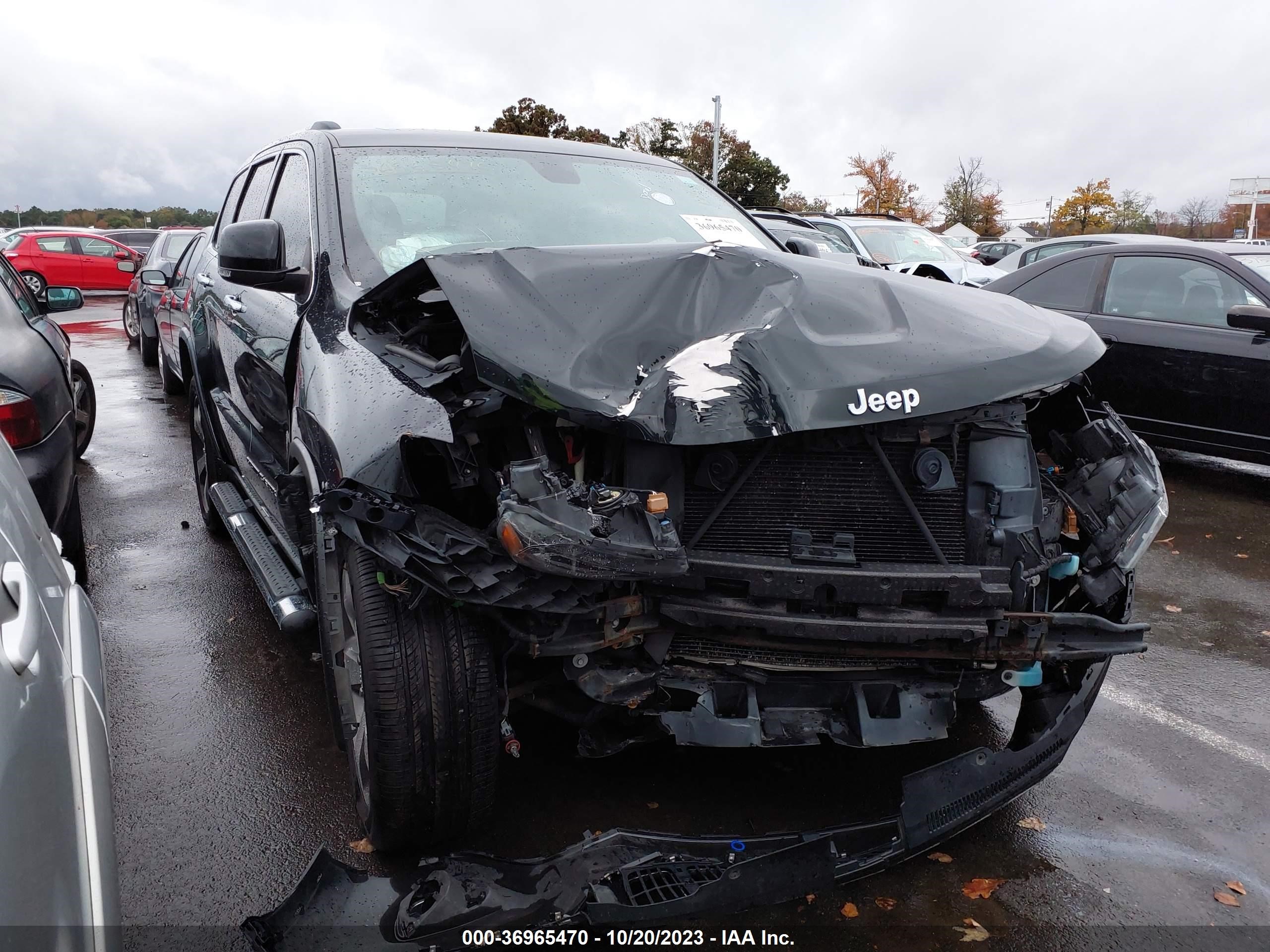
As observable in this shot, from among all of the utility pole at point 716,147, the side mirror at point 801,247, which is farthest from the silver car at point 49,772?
the utility pole at point 716,147

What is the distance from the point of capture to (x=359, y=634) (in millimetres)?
2193

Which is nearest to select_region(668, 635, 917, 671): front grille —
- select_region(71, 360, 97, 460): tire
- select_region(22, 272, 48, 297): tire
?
select_region(22, 272, 48, 297): tire

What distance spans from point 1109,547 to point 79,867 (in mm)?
2555

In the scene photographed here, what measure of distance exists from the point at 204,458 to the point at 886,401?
4.07 metres

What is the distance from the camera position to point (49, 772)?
1.29 m

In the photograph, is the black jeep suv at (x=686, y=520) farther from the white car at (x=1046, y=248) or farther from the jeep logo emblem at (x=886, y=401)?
the white car at (x=1046, y=248)

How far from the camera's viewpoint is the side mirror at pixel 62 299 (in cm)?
534

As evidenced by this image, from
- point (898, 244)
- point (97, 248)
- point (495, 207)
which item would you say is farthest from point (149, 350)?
point (97, 248)

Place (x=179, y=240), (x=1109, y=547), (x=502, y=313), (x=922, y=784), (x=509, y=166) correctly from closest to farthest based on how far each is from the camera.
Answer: (x=502, y=313)
(x=922, y=784)
(x=1109, y=547)
(x=509, y=166)
(x=179, y=240)

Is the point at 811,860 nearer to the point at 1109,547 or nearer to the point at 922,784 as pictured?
the point at 922,784

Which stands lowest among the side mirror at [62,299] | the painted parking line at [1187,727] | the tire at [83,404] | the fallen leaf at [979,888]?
the fallen leaf at [979,888]

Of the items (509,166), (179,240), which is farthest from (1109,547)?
(179,240)

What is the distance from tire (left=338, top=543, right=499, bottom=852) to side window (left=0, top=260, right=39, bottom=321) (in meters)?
3.66

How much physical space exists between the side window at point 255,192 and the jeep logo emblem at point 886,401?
295 centimetres
